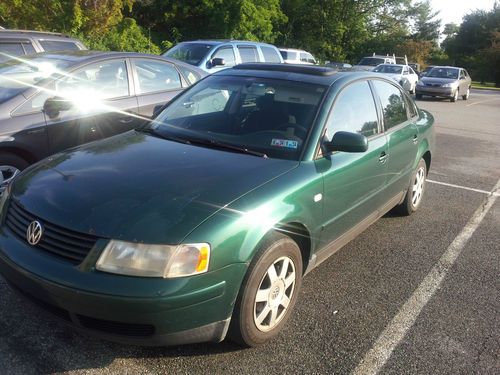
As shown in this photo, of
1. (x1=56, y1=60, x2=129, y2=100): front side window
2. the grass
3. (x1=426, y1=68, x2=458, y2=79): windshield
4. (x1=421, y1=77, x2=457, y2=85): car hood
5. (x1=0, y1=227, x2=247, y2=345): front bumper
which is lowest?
the grass

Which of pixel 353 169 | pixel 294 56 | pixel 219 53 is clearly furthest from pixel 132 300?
pixel 294 56

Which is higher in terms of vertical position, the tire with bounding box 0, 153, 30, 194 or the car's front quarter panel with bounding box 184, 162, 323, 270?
the car's front quarter panel with bounding box 184, 162, 323, 270

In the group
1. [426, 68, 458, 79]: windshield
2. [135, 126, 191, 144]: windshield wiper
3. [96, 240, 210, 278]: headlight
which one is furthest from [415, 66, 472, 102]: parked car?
[96, 240, 210, 278]: headlight

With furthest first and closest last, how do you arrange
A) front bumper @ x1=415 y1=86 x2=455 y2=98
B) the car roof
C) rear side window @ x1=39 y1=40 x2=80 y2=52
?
front bumper @ x1=415 y1=86 x2=455 y2=98, rear side window @ x1=39 y1=40 x2=80 y2=52, the car roof

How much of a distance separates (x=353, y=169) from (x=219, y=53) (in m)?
8.29

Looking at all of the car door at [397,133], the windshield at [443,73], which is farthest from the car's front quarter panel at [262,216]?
the windshield at [443,73]

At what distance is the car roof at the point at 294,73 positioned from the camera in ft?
12.6

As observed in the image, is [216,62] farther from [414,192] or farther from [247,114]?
[247,114]

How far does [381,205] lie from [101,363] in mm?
2748

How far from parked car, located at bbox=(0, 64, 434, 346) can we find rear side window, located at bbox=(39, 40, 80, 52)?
16.9ft

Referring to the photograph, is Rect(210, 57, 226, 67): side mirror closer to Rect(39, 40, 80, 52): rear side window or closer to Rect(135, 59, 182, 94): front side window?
Rect(39, 40, 80, 52): rear side window

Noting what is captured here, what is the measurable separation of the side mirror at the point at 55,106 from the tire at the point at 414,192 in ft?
11.9

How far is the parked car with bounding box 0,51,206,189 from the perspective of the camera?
15.1 ft

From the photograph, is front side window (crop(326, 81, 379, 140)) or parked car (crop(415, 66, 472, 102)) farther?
parked car (crop(415, 66, 472, 102))
